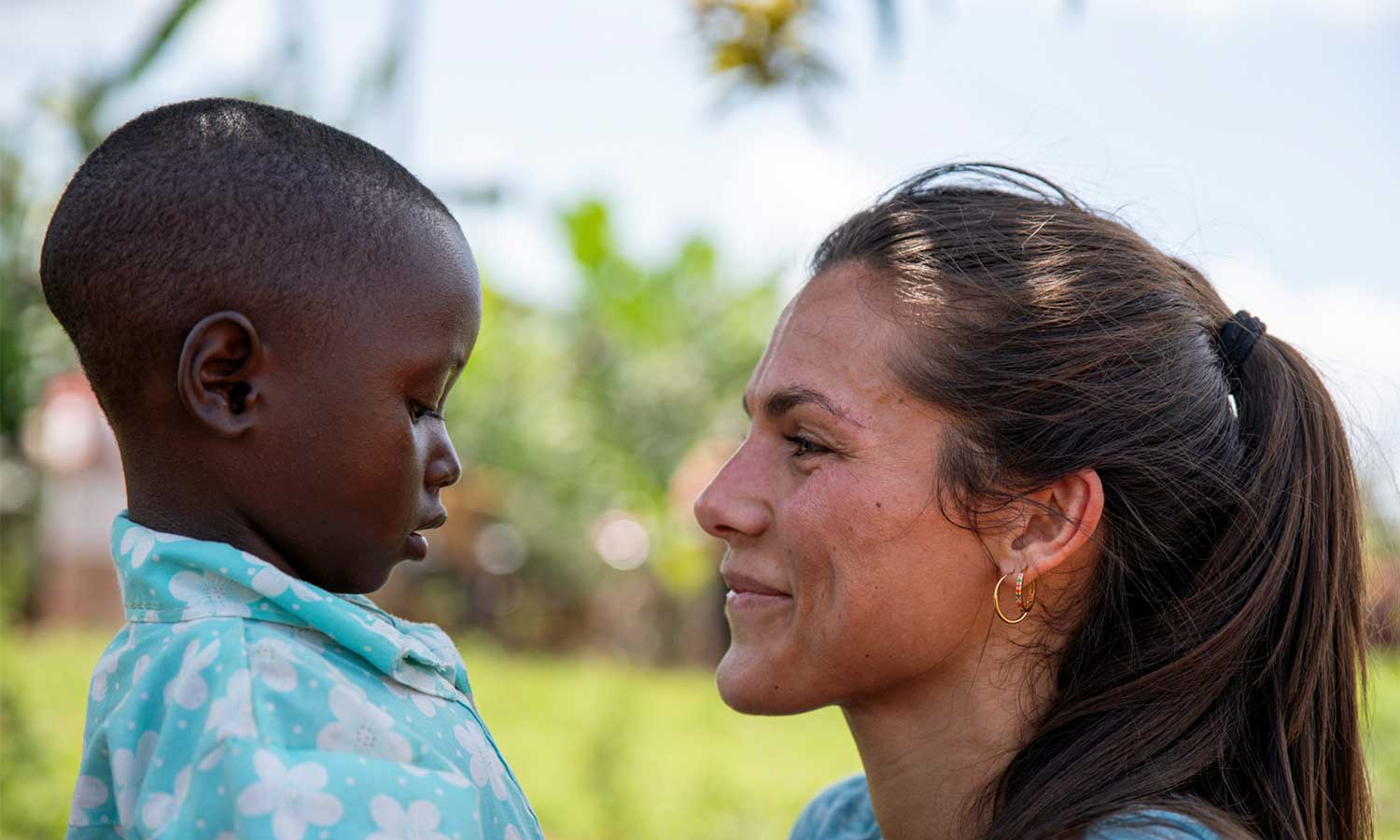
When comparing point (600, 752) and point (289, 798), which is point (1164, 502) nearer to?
point (289, 798)

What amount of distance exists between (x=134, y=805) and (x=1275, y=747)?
1.56 m

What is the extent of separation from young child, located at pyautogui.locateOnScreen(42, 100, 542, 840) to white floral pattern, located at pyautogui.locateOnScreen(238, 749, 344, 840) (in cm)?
4

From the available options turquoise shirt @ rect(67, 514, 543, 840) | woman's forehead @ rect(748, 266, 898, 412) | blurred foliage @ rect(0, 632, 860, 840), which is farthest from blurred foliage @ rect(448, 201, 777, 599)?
turquoise shirt @ rect(67, 514, 543, 840)

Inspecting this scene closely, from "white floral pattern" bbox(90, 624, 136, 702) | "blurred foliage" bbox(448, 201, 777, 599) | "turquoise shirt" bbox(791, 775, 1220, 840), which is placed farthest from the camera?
"blurred foliage" bbox(448, 201, 777, 599)

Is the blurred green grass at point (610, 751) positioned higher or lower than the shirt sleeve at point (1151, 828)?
lower

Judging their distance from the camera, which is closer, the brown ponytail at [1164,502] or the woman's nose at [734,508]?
the brown ponytail at [1164,502]

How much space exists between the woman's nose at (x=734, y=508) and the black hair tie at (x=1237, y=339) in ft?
2.62

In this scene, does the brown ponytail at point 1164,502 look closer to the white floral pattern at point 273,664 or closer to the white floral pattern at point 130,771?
the white floral pattern at point 273,664

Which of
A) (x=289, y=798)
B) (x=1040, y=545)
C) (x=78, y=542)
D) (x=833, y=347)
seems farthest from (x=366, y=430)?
(x=78, y=542)

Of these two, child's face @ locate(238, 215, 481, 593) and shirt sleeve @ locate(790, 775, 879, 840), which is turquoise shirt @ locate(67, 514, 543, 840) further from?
shirt sleeve @ locate(790, 775, 879, 840)

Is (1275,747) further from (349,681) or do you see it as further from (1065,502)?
(349,681)

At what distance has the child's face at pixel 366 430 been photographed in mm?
1598

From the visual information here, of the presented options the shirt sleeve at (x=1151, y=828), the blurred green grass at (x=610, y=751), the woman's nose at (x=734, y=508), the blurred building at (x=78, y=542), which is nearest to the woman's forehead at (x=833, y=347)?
the woman's nose at (x=734, y=508)

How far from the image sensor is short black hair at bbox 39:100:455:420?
157 cm
